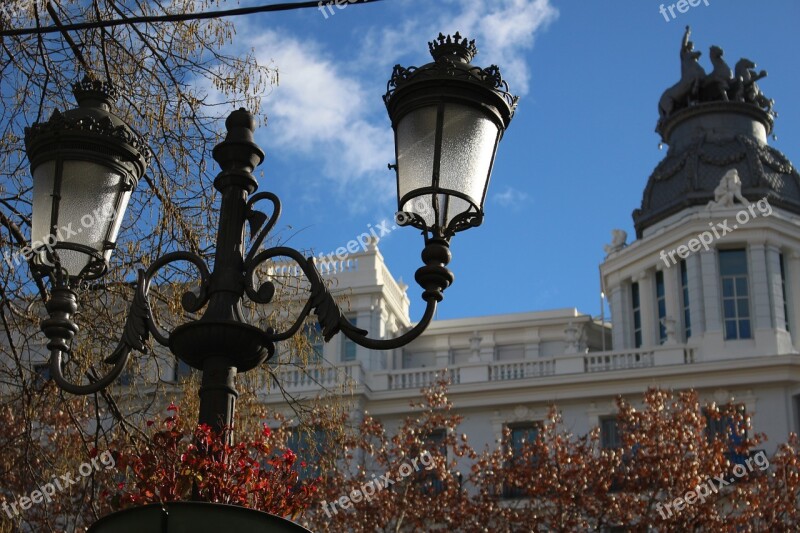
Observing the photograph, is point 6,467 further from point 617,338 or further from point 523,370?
point 617,338

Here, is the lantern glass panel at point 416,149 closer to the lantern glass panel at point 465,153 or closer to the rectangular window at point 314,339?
the lantern glass panel at point 465,153

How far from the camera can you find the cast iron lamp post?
6715 mm

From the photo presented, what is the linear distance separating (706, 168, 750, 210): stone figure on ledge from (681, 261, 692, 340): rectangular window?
2041mm

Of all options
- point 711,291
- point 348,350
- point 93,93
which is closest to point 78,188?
point 93,93

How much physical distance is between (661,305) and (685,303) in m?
1.28

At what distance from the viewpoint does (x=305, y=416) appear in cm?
1256

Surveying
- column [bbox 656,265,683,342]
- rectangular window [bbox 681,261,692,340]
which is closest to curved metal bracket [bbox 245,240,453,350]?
rectangular window [bbox 681,261,692,340]

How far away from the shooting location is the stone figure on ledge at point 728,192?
138 feet

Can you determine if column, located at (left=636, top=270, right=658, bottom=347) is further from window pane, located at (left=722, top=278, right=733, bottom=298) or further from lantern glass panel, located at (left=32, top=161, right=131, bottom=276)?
lantern glass panel, located at (left=32, top=161, right=131, bottom=276)

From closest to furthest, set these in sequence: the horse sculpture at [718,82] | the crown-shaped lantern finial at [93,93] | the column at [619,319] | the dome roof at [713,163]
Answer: the crown-shaped lantern finial at [93,93], the column at [619,319], the dome roof at [713,163], the horse sculpture at [718,82]

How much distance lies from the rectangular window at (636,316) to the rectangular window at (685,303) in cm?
190

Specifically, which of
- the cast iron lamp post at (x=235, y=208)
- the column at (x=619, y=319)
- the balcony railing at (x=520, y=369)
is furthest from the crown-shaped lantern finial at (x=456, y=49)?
the column at (x=619, y=319)

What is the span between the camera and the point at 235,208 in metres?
7.20

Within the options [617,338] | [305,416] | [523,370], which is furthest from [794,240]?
[305,416]
